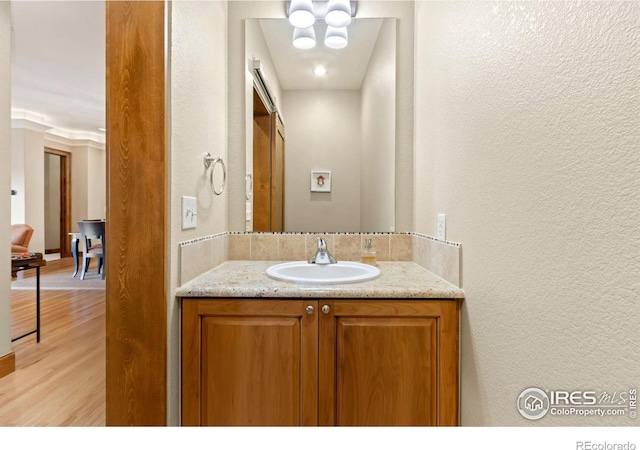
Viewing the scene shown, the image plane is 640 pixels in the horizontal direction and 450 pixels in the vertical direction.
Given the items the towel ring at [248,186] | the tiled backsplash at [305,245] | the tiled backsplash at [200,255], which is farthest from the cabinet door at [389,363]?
the towel ring at [248,186]

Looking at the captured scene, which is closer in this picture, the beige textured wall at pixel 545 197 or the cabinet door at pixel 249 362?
→ the beige textured wall at pixel 545 197

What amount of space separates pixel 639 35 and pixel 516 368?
75 centimetres

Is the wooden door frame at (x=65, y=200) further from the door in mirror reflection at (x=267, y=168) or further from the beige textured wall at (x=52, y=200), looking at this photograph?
the door in mirror reflection at (x=267, y=168)

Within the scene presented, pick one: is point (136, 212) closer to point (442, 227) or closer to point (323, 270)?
point (323, 270)

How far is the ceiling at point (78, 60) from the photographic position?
74.8 inches

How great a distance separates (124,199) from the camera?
1128mm

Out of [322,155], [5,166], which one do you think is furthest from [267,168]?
[5,166]

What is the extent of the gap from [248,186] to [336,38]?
0.92 metres

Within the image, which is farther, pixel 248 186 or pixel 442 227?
pixel 248 186

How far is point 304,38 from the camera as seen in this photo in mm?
1876

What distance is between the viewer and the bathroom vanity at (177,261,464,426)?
1231 mm

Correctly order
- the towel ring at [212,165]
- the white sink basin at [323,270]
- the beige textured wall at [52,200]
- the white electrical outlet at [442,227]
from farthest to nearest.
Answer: the beige textured wall at [52,200] < the white sink basin at [323,270] < the towel ring at [212,165] < the white electrical outlet at [442,227]

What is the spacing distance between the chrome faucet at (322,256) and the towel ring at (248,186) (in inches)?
18.8
